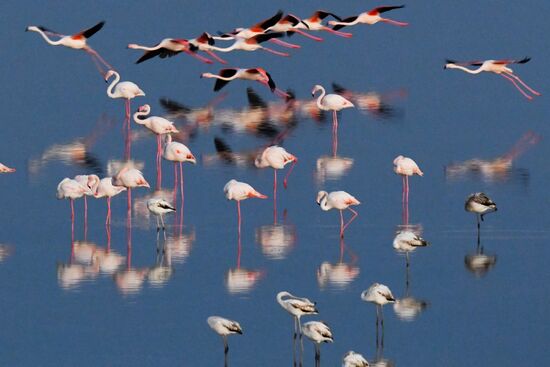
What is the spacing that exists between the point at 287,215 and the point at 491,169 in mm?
3449

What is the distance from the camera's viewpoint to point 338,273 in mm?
15531

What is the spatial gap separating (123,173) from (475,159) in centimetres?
532

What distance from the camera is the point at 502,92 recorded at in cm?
2617

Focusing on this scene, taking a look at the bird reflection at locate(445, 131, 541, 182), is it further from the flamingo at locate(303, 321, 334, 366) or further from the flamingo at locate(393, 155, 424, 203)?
the flamingo at locate(303, 321, 334, 366)

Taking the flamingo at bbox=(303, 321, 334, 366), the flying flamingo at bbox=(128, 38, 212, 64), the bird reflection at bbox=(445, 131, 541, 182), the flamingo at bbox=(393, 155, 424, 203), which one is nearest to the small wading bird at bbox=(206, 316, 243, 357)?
the flamingo at bbox=(303, 321, 334, 366)

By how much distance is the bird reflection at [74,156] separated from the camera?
20516 mm

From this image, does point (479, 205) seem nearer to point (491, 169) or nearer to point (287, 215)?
point (287, 215)

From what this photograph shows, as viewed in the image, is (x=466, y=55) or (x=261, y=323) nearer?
(x=261, y=323)

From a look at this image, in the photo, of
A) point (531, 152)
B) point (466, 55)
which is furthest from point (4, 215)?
point (466, 55)

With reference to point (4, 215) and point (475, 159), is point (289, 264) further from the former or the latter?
point (475, 159)

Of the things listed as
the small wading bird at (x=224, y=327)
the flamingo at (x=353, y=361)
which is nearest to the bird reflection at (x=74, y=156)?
the small wading bird at (x=224, y=327)

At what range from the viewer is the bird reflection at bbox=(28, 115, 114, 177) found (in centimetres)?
2052

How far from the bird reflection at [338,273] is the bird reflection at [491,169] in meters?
4.14

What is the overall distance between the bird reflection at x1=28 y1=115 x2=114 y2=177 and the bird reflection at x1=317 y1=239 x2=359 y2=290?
511 cm
